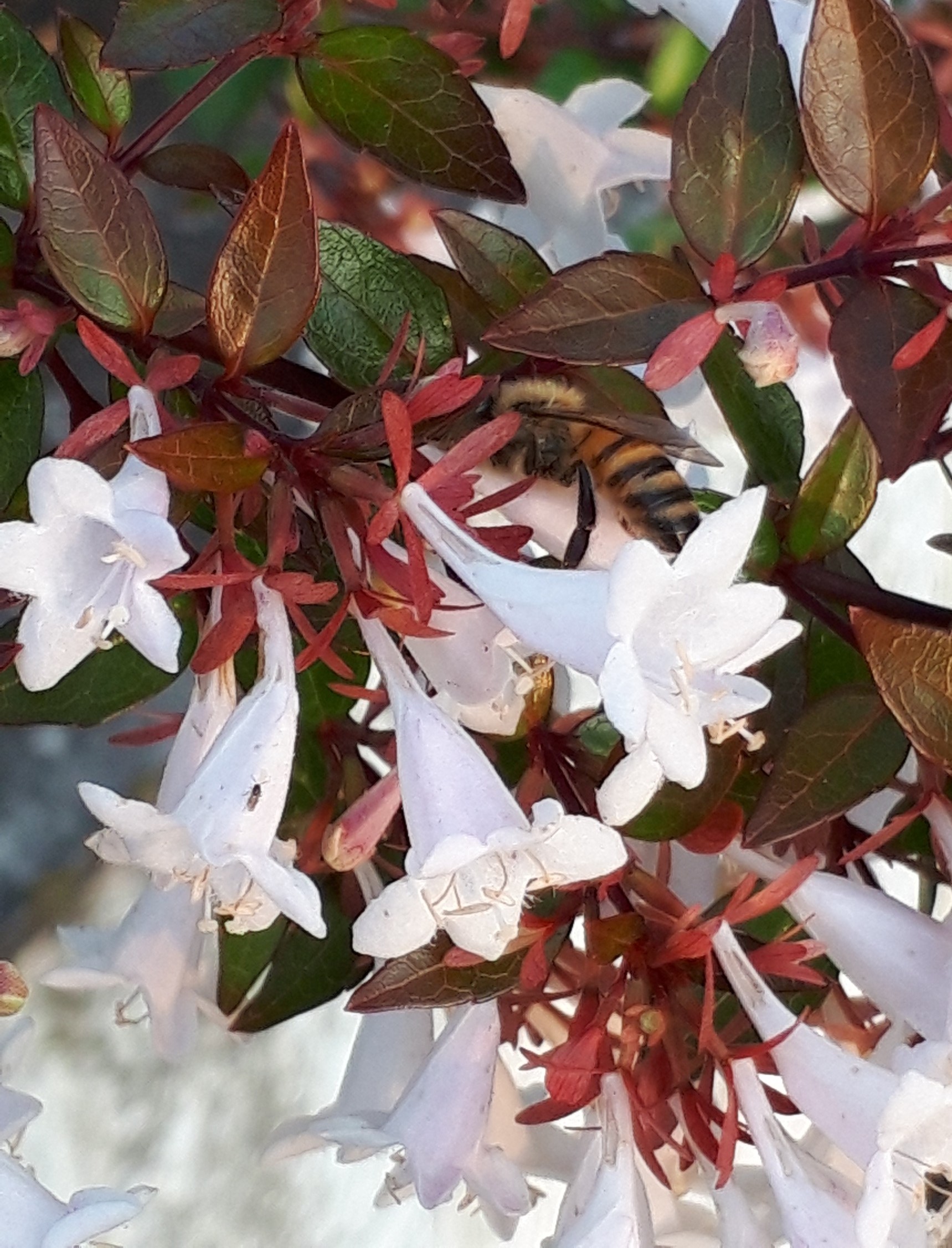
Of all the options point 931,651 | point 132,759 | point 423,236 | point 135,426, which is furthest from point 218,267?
point 132,759

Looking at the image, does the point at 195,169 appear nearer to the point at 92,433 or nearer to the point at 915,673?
the point at 92,433

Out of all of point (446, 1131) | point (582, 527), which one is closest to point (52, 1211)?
point (446, 1131)

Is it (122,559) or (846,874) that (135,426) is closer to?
(122,559)

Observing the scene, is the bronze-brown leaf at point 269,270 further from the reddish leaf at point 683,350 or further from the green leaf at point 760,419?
the green leaf at point 760,419

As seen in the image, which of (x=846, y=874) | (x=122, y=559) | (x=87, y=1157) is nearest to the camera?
(x=122, y=559)

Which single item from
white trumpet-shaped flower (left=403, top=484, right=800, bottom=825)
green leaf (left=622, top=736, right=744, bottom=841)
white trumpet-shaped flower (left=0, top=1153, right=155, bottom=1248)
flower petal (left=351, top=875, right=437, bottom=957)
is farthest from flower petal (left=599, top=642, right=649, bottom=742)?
white trumpet-shaped flower (left=0, top=1153, right=155, bottom=1248)

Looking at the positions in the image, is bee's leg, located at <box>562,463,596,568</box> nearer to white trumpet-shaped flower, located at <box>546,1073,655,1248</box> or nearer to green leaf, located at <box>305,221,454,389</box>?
green leaf, located at <box>305,221,454,389</box>

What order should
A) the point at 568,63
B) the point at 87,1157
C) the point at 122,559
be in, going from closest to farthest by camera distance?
1. the point at 122,559
2. the point at 568,63
3. the point at 87,1157
